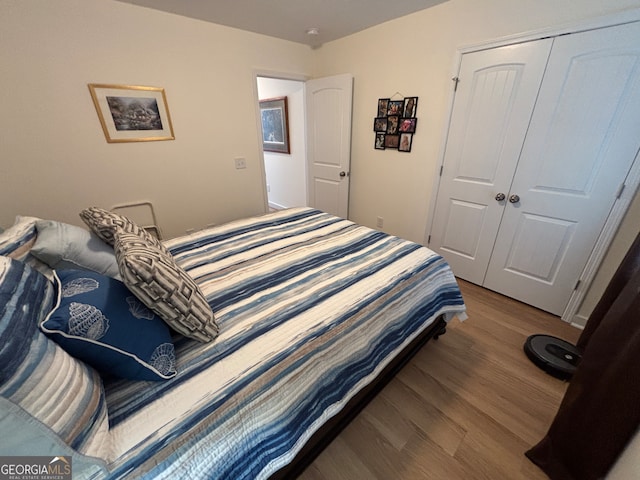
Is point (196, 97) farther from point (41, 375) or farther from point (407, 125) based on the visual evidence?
point (41, 375)

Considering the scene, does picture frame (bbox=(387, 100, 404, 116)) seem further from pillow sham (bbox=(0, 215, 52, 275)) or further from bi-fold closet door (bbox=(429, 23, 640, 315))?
pillow sham (bbox=(0, 215, 52, 275))

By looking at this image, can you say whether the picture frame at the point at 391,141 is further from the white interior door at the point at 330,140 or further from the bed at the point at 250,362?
the bed at the point at 250,362

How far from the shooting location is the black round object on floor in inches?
59.1

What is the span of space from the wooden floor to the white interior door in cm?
220

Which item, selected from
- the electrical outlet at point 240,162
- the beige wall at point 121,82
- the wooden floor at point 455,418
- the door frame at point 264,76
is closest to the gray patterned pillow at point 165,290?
the wooden floor at point 455,418

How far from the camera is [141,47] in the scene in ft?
6.97

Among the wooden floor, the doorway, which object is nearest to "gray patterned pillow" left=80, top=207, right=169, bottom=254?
the wooden floor

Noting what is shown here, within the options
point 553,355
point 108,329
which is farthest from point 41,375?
point 553,355

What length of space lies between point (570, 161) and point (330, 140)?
233 cm

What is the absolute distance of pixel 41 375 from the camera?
0.54 meters

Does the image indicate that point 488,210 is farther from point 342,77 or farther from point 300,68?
point 300,68

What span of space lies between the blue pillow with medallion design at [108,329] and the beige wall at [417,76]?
259 cm

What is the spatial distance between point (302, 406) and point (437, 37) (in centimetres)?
292

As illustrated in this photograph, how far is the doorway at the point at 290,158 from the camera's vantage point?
150 inches
